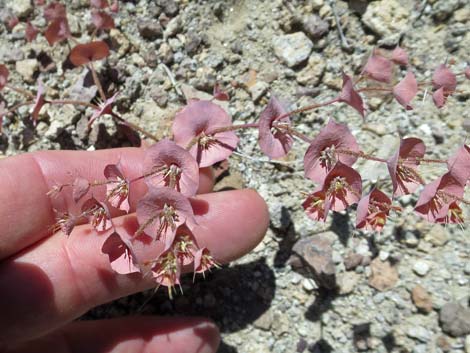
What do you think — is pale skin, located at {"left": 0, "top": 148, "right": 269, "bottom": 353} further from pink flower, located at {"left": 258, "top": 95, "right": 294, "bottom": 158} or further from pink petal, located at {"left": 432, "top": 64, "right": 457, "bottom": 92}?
pink petal, located at {"left": 432, "top": 64, "right": 457, "bottom": 92}

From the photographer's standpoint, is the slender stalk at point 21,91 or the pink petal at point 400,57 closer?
the pink petal at point 400,57

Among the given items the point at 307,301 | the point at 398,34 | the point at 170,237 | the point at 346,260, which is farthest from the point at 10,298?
the point at 398,34

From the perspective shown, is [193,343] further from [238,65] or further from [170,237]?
[238,65]

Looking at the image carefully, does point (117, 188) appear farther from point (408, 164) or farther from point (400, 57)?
point (400, 57)

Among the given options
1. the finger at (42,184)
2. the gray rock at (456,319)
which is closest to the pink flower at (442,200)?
the gray rock at (456,319)

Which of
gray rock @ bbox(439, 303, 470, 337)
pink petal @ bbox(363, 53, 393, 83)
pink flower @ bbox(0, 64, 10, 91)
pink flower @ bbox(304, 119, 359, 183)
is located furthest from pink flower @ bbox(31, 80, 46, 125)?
gray rock @ bbox(439, 303, 470, 337)

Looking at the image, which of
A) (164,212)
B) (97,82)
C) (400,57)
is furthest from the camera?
(97,82)

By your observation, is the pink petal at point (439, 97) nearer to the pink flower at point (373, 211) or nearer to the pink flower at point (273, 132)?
the pink flower at point (373, 211)

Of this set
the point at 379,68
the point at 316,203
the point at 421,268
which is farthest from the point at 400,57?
the point at 421,268
